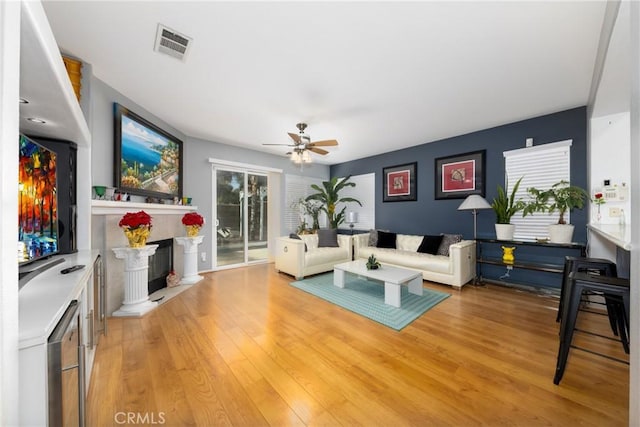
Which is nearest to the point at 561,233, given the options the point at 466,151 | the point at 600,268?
the point at 600,268

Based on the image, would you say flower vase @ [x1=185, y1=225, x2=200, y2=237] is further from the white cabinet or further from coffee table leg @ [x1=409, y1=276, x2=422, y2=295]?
coffee table leg @ [x1=409, y1=276, x2=422, y2=295]

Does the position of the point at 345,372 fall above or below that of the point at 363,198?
below

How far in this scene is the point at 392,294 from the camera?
113 inches

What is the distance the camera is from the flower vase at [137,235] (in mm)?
2581

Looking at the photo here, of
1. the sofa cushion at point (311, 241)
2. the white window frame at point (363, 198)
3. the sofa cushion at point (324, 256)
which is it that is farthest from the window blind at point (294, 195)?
the sofa cushion at point (324, 256)

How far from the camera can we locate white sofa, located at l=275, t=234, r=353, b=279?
4.11 m

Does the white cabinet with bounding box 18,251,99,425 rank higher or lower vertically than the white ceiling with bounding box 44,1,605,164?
lower

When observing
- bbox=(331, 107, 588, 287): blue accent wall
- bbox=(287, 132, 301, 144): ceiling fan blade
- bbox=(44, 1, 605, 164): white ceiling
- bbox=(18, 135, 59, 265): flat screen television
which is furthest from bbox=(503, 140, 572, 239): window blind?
bbox=(18, 135, 59, 265): flat screen television

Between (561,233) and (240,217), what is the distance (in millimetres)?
5317

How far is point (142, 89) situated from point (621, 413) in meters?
4.81

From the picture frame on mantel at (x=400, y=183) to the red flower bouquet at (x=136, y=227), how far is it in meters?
4.53

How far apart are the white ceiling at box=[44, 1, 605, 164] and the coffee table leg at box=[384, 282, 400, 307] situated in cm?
231

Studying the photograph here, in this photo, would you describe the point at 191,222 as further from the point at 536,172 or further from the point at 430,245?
the point at 536,172

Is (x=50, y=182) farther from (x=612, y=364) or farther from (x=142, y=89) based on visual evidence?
(x=612, y=364)
